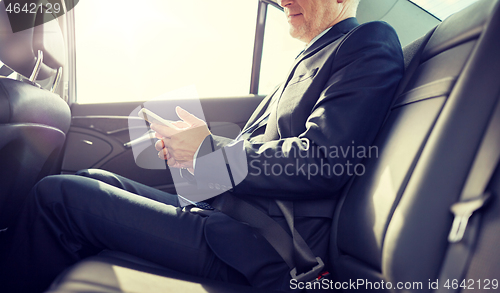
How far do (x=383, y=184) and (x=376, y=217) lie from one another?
0.07 m

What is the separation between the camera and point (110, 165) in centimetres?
165

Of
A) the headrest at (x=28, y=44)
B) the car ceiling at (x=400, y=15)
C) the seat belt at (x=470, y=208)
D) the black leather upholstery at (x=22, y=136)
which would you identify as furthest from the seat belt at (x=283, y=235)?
the car ceiling at (x=400, y=15)

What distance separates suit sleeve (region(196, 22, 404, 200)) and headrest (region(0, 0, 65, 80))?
26.7 inches

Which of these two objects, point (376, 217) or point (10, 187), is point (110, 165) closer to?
point (10, 187)

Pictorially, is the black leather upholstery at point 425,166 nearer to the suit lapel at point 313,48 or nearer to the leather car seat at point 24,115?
the suit lapel at point 313,48

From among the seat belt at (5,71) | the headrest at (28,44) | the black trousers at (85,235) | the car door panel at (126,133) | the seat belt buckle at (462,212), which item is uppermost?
the headrest at (28,44)

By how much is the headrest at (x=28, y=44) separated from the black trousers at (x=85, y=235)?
0.46 meters

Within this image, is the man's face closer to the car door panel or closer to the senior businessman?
the senior businessman

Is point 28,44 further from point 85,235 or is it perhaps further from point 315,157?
point 315,157

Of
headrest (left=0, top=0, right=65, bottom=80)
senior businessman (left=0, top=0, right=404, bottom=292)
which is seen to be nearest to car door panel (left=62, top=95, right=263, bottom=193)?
headrest (left=0, top=0, right=65, bottom=80)

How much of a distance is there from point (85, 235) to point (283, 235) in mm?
467

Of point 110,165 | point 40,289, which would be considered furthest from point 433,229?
point 110,165

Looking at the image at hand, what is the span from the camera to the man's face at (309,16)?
1107 millimetres

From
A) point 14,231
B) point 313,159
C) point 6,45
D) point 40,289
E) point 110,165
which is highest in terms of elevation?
point 6,45
